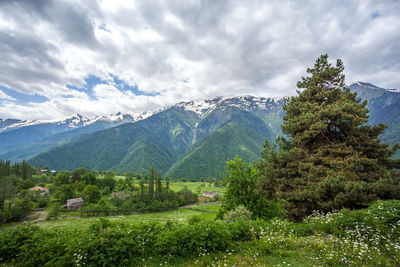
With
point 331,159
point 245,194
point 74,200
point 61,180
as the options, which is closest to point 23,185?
point 61,180

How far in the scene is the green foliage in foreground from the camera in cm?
618

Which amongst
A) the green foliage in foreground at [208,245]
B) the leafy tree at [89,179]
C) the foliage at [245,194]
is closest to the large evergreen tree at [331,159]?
the foliage at [245,194]

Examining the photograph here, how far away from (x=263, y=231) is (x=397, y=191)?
10.4 meters

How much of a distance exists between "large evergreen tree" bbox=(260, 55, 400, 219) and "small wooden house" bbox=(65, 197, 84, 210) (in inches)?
3478

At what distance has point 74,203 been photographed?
72688 millimetres

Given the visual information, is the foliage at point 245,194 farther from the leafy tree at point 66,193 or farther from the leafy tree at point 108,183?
the leafy tree at point 108,183

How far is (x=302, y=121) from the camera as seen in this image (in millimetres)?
16219

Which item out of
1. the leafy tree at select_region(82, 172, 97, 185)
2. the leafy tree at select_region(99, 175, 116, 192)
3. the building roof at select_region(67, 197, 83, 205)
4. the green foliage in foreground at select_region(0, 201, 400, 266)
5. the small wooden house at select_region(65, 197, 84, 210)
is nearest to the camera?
the green foliage in foreground at select_region(0, 201, 400, 266)

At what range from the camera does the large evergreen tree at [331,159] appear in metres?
11.7

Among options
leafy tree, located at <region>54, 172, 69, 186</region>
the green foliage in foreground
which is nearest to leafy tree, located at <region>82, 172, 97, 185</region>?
leafy tree, located at <region>54, 172, 69, 186</region>

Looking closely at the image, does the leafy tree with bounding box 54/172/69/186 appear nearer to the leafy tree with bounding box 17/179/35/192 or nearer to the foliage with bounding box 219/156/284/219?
the leafy tree with bounding box 17/179/35/192

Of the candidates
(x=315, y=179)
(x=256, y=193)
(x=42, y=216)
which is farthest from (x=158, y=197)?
(x=315, y=179)

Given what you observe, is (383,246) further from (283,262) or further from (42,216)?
(42,216)

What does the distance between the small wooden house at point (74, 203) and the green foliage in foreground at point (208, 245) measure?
84155 millimetres
